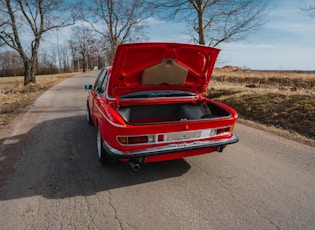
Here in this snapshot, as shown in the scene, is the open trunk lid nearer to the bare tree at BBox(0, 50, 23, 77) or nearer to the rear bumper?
the rear bumper

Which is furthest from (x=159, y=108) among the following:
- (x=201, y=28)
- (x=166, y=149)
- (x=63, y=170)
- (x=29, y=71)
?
(x=29, y=71)

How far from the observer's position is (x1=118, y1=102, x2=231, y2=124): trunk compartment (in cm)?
409

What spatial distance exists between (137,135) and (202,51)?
182 cm

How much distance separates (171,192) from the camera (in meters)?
2.81

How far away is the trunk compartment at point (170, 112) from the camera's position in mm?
4090

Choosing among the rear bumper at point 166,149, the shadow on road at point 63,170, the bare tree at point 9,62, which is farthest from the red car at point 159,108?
the bare tree at point 9,62

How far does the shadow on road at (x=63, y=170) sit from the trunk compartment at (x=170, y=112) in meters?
0.94

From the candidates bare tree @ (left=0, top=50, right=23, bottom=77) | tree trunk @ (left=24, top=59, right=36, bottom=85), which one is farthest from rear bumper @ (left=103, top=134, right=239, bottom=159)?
bare tree @ (left=0, top=50, right=23, bottom=77)

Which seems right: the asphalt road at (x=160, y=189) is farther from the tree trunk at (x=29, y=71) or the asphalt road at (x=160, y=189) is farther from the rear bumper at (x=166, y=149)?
the tree trunk at (x=29, y=71)

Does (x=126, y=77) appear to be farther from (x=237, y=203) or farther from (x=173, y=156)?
(x=237, y=203)

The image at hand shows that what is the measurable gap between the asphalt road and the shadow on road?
0.5 inches

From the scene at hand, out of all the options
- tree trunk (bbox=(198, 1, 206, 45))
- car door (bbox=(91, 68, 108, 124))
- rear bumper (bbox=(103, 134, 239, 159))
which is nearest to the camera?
rear bumper (bbox=(103, 134, 239, 159))

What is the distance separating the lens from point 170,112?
172 inches

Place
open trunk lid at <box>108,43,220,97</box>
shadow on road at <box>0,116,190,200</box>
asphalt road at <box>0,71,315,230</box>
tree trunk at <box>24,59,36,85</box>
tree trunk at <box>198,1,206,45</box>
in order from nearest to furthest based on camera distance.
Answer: asphalt road at <box>0,71,315,230</box>, shadow on road at <box>0,116,190,200</box>, open trunk lid at <box>108,43,220,97</box>, tree trunk at <box>198,1,206,45</box>, tree trunk at <box>24,59,36,85</box>
